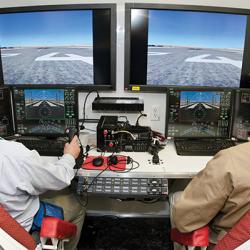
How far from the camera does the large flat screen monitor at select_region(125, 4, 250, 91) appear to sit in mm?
1903

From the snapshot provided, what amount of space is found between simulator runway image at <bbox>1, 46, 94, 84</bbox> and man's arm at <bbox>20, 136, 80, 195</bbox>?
854mm

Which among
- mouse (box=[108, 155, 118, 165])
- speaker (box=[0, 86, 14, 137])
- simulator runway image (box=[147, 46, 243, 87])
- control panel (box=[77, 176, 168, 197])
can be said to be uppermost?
simulator runway image (box=[147, 46, 243, 87])

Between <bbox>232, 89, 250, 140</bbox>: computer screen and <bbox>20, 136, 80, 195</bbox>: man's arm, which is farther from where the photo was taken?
<bbox>232, 89, 250, 140</bbox>: computer screen

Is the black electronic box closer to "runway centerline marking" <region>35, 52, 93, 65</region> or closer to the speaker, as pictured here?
"runway centerline marking" <region>35, 52, 93, 65</region>

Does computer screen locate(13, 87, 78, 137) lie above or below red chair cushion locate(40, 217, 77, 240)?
above

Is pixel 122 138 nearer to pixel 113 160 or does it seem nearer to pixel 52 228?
pixel 113 160

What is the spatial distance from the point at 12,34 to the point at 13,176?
1297 mm

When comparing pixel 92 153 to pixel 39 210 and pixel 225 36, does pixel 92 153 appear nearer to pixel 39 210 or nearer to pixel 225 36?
pixel 39 210

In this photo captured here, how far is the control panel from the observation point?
4.89ft

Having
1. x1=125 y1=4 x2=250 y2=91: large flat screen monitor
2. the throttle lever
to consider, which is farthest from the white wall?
the throttle lever

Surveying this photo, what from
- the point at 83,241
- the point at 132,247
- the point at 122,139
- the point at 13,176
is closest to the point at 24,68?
the point at 122,139

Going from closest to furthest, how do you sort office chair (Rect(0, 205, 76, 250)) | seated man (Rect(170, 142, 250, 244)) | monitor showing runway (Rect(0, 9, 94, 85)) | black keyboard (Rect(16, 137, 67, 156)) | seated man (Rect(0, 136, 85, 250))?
office chair (Rect(0, 205, 76, 250))
seated man (Rect(170, 142, 250, 244))
seated man (Rect(0, 136, 85, 250))
black keyboard (Rect(16, 137, 67, 156))
monitor showing runway (Rect(0, 9, 94, 85))

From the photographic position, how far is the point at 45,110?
1.90 meters

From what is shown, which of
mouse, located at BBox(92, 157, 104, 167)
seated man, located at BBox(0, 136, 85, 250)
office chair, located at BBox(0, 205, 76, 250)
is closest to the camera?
office chair, located at BBox(0, 205, 76, 250)
